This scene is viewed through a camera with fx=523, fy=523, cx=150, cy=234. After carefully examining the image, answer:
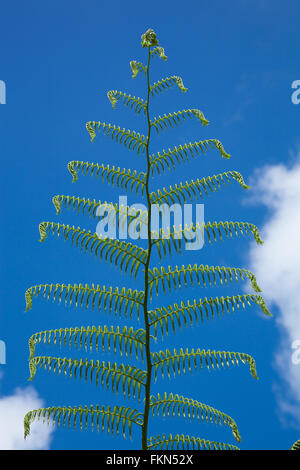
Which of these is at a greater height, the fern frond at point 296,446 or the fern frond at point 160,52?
the fern frond at point 160,52

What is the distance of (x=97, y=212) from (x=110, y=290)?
477 millimetres

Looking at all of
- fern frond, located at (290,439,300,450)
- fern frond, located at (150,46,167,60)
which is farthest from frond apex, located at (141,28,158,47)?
fern frond, located at (290,439,300,450)

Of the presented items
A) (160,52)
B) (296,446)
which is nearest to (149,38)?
(160,52)

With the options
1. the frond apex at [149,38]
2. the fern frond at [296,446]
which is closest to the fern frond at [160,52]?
the frond apex at [149,38]

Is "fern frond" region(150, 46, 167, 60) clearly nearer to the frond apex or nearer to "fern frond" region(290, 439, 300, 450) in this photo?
the frond apex

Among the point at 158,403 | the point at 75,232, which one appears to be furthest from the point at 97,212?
the point at 158,403

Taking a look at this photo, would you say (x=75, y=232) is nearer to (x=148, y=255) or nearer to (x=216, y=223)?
(x=148, y=255)

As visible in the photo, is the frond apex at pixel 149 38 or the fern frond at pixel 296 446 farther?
the frond apex at pixel 149 38

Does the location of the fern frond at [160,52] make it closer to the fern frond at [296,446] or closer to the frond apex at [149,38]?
the frond apex at [149,38]

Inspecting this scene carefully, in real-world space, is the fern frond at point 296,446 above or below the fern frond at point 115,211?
below

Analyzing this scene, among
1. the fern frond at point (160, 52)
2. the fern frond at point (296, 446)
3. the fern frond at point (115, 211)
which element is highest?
the fern frond at point (160, 52)
